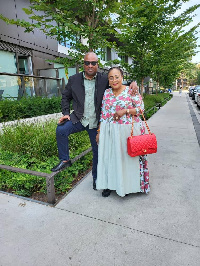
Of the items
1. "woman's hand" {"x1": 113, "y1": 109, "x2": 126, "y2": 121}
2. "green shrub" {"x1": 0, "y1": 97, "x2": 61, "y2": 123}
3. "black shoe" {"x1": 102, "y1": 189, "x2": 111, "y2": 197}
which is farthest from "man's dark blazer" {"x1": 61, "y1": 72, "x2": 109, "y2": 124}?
"green shrub" {"x1": 0, "y1": 97, "x2": 61, "y2": 123}

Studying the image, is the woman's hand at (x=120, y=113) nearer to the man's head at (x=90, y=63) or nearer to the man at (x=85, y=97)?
the man at (x=85, y=97)

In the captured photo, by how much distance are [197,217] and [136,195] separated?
0.84 meters

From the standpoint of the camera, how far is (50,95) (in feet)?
28.5

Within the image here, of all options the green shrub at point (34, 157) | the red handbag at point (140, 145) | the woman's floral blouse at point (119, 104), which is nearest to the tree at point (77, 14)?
the green shrub at point (34, 157)

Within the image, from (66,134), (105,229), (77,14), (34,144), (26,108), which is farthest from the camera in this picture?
(26,108)

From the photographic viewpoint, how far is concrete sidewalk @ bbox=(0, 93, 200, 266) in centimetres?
184

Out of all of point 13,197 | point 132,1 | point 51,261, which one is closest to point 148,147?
point 51,261

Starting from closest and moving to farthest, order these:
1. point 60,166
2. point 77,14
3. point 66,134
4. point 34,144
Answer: point 66,134 < point 60,166 < point 34,144 < point 77,14

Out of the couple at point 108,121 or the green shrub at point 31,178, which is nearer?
the couple at point 108,121

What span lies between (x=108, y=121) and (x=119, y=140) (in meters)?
0.29

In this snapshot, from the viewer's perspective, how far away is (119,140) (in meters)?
2.59

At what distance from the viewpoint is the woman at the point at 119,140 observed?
2473mm

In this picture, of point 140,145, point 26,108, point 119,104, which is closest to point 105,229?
point 140,145

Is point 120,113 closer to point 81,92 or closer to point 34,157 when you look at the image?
point 81,92
